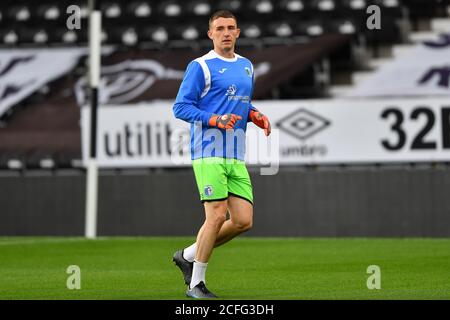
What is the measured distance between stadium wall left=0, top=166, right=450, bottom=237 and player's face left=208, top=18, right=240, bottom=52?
8291 mm

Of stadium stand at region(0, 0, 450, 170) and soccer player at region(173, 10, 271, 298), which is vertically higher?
stadium stand at region(0, 0, 450, 170)

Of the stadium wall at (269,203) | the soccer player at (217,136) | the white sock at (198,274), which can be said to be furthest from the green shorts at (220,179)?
the stadium wall at (269,203)

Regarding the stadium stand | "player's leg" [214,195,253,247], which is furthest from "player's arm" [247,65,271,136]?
the stadium stand

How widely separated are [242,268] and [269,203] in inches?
220

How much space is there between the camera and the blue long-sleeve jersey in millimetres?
9430

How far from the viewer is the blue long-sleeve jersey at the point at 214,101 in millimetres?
9430

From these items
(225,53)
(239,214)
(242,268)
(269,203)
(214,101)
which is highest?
(225,53)

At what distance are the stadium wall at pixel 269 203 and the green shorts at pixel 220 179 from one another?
26.8ft

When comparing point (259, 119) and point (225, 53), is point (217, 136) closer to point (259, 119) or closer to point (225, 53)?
point (259, 119)

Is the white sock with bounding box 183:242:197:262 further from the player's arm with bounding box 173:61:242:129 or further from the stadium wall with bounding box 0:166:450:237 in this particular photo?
the stadium wall with bounding box 0:166:450:237

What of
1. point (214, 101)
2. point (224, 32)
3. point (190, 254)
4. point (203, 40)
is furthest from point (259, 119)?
point (203, 40)

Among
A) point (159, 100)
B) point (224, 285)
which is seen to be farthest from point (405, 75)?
point (224, 285)

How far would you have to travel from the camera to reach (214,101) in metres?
9.55

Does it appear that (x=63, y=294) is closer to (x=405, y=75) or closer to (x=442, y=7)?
(x=405, y=75)
